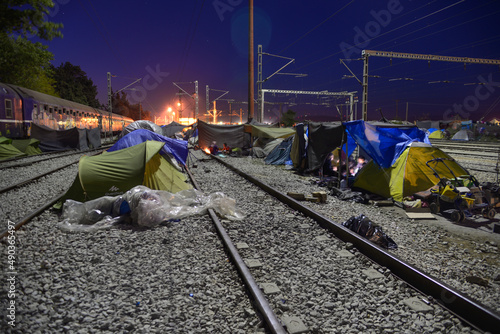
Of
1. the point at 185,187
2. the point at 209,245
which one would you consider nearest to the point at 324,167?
the point at 185,187

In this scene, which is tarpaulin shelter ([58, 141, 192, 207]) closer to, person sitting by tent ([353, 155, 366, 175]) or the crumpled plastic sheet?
the crumpled plastic sheet

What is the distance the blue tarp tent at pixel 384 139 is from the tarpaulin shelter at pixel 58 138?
64.9 ft

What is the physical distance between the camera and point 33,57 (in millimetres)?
28656

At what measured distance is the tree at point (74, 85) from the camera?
2218 inches

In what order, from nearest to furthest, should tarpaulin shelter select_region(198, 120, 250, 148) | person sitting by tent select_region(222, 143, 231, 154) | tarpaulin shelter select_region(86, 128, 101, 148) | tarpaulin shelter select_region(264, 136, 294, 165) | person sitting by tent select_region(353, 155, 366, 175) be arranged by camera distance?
person sitting by tent select_region(353, 155, 366, 175)
tarpaulin shelter select_region(264, 136, 294, 165)
person sitting by tent select_region(222, 143, 231, 154)
tarpaulin shelter select_region(198, 120, 250, 148)
tarpaulin shelter select_region(86, 128, 101, 148)

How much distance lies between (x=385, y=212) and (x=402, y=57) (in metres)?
35.3

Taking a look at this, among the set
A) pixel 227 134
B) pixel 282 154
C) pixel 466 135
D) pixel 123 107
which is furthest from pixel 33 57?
pixel 123 107

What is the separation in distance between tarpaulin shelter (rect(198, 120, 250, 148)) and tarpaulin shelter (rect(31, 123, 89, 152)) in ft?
29.2

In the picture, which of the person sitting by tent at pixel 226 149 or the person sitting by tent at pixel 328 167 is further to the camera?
the person sitting by tent at pixel 226 149

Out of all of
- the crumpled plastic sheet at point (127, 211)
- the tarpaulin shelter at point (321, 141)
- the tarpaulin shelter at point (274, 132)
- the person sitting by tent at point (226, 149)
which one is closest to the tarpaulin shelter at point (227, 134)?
the person sitting by tent at point (226, 149)

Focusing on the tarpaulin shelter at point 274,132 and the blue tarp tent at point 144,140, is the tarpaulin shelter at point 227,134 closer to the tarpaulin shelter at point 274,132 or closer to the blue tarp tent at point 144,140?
the tarpaulin shelter at point 274,132

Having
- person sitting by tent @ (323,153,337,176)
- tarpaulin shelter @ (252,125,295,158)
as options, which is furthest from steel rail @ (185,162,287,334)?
tarpaulin shelter @ (252,125,295,158)

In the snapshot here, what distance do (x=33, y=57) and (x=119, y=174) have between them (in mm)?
30411

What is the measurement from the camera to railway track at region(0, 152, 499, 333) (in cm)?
279
